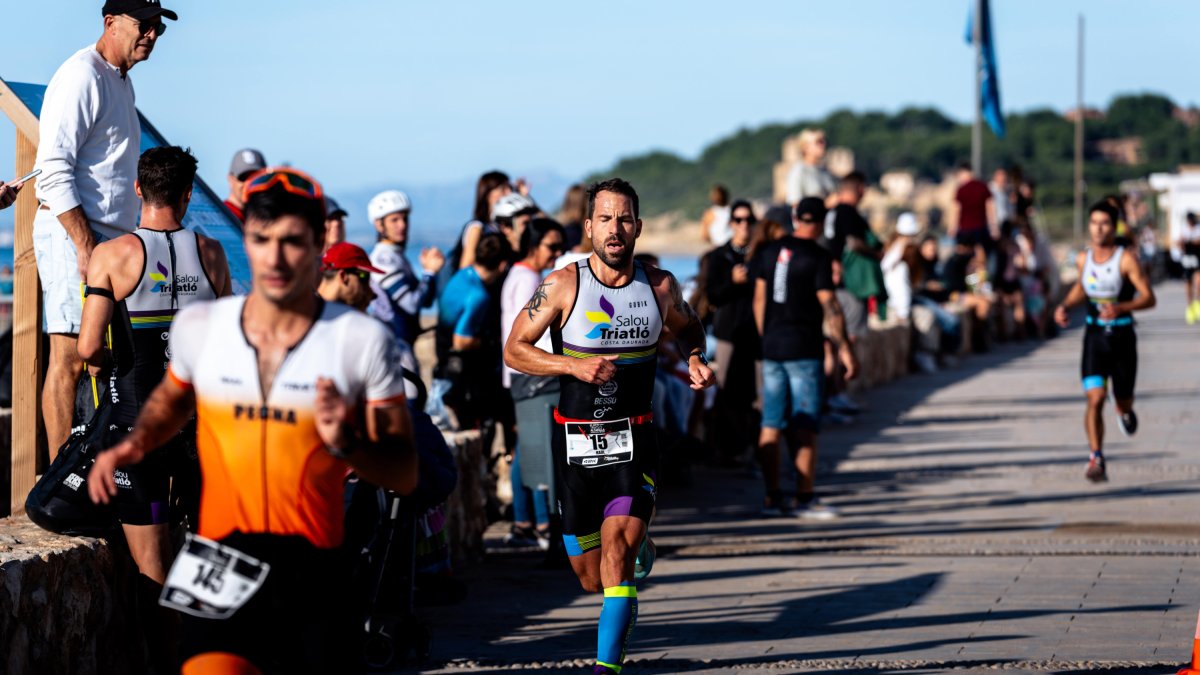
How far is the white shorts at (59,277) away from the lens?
6.96 metres

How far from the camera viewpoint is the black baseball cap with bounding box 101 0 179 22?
6.86 meters

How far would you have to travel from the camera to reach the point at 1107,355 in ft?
42.0

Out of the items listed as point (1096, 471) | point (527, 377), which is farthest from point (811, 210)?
point (1096, 471)

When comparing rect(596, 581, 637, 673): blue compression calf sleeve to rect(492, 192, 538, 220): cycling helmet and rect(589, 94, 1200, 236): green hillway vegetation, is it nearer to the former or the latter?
rect(492, 192, 538, 220): cycling helmet

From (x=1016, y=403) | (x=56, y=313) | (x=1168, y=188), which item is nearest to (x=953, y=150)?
(x=1168, y=188)

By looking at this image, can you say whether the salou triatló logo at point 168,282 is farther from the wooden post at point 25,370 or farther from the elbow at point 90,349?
the wooden post at point 25,370

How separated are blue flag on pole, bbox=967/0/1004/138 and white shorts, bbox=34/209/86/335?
2626 centimetres

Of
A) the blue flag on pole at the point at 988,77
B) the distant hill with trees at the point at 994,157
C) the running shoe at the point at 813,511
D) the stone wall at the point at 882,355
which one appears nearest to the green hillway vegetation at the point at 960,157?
the distant hill with trees at the point at 994,157

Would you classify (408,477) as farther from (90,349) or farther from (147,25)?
(147,25)

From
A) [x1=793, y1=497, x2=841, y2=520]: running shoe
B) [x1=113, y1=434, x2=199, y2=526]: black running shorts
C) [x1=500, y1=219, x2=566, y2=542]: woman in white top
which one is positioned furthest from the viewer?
[x1=793, y1=497, x2=841, y2=520]: running shoe

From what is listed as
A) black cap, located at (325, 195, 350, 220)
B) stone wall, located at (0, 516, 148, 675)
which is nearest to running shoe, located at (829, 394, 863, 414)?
black cap, located at (325, 195, 350, 220)

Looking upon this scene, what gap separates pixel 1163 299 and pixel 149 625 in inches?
1562

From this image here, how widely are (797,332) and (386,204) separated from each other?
9.08ft

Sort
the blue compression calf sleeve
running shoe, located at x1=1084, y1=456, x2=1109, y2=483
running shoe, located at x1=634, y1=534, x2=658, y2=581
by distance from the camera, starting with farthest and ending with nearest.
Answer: running shoe, located at x1=1084, y1=456, x2=1109, y2=483 → running shoe, located at x1=634, y1=534, x2=658, y2=581 → the blue compression calf sleeve
